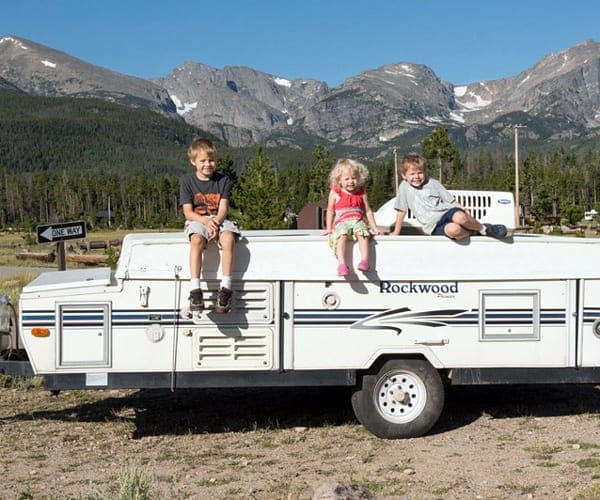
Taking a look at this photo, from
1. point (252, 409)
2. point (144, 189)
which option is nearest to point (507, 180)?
point (144, 189)

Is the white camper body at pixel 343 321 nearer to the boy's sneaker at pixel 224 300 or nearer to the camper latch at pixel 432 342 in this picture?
the camper latch at pixel 432 342

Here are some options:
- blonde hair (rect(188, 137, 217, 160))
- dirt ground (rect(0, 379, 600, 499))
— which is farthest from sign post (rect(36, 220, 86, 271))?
blonde hair (rect(188, 137, 217, 160))

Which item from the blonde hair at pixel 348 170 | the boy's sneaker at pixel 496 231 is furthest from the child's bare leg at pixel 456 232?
the blonde hair at pixel 348 170

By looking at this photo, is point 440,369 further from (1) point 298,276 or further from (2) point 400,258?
(1) point 298,276

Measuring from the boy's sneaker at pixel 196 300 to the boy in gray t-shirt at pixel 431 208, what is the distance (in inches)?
84.2

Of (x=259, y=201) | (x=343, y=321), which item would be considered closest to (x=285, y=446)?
(x=343, y=321)

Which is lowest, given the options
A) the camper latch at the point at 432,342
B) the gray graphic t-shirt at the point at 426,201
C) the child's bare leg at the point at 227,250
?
the camper latch at the point at 432,342

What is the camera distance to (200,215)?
721 cm

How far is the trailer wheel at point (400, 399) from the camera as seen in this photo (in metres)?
7.22

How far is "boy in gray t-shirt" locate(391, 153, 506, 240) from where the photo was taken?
7.24 metres

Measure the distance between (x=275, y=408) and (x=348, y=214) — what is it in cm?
272

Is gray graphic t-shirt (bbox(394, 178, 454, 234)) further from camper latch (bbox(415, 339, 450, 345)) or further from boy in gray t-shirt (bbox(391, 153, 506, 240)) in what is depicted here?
camper latch (bbox(415, 339, 450, 345))

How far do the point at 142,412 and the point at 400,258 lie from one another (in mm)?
3481

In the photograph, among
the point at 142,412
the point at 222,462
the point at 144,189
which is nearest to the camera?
the point at 222,462
